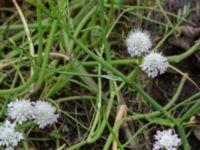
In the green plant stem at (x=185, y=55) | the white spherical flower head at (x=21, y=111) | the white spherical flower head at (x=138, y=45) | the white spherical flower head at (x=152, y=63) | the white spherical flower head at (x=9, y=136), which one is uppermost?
the green plant stem at (x=185, y=55)

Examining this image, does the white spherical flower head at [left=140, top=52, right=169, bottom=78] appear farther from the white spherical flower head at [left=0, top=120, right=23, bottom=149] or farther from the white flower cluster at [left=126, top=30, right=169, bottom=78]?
the white spherical flower head at [left=0, top=120, right=23, bottom=149]

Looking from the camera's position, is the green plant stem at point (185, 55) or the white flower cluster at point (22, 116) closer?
the white flower cluster at point (22, 116)

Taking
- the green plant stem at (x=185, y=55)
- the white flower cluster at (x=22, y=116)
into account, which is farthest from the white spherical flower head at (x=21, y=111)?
the green plant stem at (x=185, y=55)

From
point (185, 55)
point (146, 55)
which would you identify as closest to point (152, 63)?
point (146, 55)

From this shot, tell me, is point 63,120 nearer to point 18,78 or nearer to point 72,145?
point 72,145

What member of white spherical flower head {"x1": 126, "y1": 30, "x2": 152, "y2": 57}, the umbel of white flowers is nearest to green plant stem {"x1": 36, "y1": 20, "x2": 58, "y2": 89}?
the umbel of white flowers

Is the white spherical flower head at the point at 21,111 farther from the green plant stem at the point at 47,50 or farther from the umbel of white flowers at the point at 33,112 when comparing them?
the green plant stem at the point at 47,50
